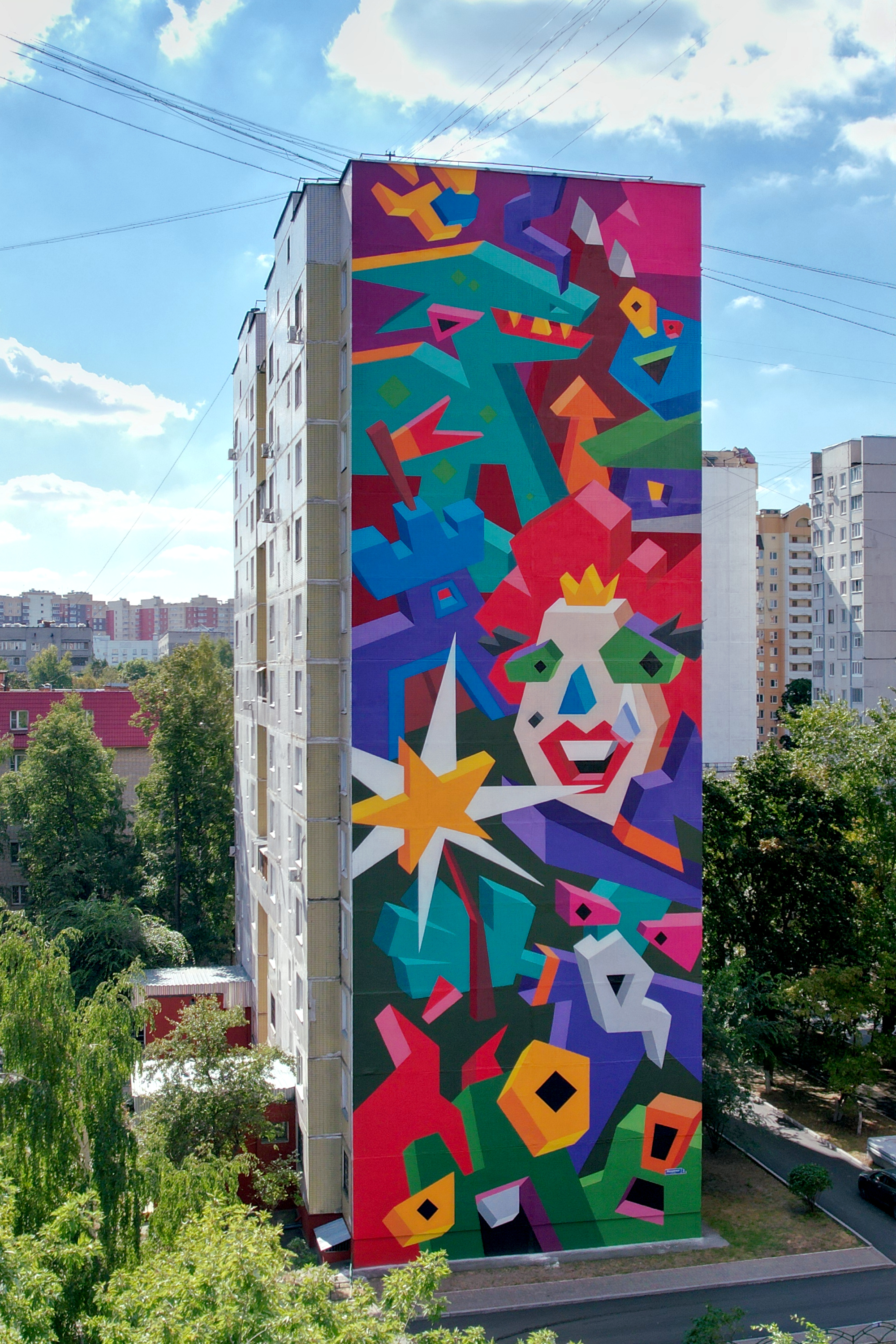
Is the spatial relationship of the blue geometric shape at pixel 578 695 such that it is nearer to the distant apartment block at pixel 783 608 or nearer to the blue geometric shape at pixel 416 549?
the blue geometric shape at pixel 416 549

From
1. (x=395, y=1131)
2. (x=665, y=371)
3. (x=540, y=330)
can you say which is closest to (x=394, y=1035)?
(x=395, y=1131)

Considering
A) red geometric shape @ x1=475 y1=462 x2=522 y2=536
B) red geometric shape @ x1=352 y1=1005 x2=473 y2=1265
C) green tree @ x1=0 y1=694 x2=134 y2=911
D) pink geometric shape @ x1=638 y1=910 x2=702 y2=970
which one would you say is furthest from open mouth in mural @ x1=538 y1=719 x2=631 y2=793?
green tree @ x1=0 y1=694 x2=134 y2=911

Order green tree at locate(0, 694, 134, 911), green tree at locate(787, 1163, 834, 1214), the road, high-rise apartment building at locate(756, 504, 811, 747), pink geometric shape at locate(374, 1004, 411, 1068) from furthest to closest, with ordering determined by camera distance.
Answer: high-rise apartment building at locate(756, 504, 811, 747) < green tree at locate(0, 694, 134, 911) < green tree at locate(787, 1163, 834, 1214) < pink geometric shape at locate(374, 1004, 411, 1068) < the road

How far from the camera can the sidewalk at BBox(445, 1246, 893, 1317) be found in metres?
20.4

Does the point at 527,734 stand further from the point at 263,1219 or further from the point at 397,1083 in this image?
the point at 263,1219

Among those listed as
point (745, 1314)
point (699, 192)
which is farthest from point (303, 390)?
point (745, 1314)

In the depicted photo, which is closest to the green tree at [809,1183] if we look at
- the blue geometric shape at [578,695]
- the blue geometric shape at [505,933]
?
the blue geometric shape at [505,933]

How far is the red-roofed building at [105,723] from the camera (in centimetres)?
5659

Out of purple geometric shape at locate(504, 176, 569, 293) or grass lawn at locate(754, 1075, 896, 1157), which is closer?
purple geometric shape at locate(504, 176, 569, 293)

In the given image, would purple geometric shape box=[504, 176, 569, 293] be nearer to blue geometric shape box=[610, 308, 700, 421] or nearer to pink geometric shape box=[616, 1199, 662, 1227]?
blue geometric shape box=[610, 308, 700, 421]

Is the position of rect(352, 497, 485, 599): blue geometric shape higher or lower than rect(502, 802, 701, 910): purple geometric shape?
higher

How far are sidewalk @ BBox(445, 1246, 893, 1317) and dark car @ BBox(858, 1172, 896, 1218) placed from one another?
2182mm

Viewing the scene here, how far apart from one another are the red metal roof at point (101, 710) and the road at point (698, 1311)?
1711 inches

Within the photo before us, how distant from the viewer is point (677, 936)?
23172 millimetres
